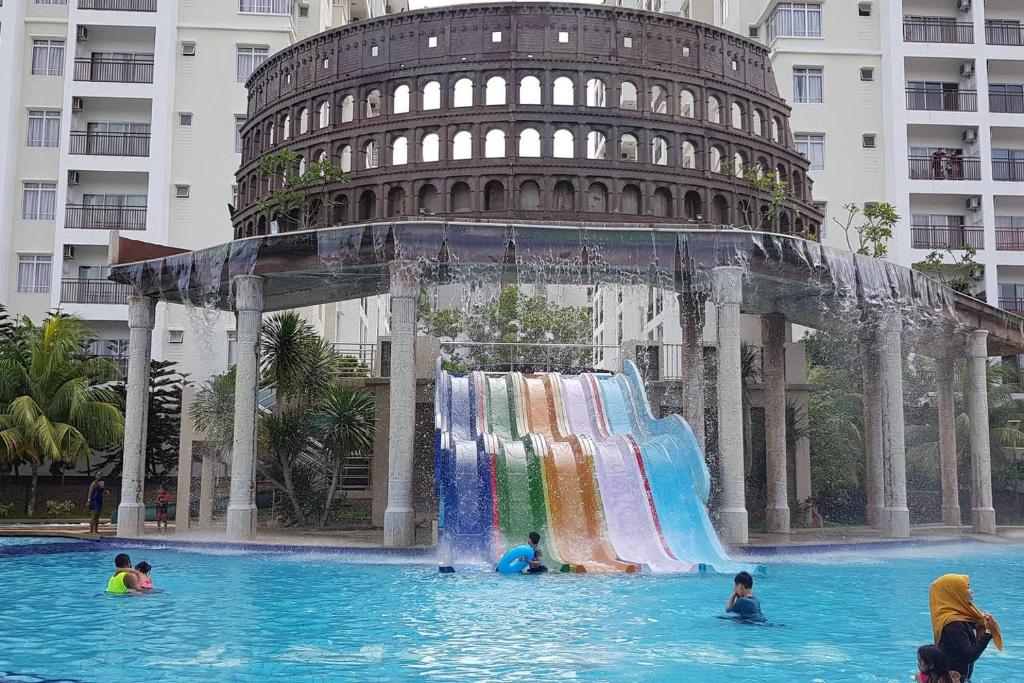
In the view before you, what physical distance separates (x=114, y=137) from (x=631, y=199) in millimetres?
28625

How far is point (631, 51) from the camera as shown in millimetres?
29594

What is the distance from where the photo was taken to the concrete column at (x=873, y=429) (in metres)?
29.6

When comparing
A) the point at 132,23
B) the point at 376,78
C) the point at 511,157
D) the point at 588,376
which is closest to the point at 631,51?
the point at 511,157

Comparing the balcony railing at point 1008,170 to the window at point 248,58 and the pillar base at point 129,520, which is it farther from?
the pillar base at point 129,520

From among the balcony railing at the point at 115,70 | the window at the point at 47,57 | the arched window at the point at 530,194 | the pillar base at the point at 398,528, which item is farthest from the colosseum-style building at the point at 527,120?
the window at the point at 47,57

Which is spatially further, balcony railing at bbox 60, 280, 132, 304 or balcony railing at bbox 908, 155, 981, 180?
balcony railing at bbox 908, 155, 981, 180

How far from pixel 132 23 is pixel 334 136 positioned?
2268 centimetres

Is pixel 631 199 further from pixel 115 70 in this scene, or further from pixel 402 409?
pixel 115 70

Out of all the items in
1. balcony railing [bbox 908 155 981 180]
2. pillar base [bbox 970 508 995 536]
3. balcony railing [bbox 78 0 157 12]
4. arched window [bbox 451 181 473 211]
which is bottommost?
pillar base [bbox 970 508 995 536]

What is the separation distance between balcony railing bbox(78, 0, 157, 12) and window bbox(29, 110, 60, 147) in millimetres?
5105

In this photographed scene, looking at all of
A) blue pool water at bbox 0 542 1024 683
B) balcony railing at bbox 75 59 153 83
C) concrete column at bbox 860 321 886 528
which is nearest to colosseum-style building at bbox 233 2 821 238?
concrete column at bbox 860 321 886 528

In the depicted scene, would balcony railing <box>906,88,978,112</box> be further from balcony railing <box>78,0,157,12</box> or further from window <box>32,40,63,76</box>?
window <box>32,40,63,76</box>

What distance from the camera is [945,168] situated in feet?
157

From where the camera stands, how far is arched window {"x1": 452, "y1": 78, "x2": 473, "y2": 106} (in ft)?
96.0
